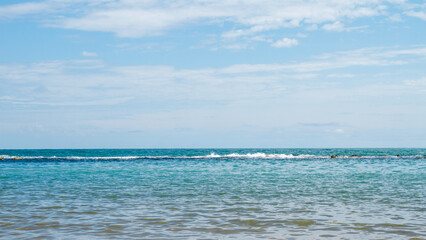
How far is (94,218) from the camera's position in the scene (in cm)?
1269

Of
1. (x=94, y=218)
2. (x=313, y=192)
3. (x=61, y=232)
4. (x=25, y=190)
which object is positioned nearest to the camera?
(x=61, y=232)

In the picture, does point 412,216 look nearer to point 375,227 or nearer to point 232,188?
point 375,227

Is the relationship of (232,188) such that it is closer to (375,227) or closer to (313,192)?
(313,192)

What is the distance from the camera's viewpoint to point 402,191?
19.5 meters

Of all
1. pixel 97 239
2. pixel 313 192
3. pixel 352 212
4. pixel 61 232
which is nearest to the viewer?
pixel 97 239

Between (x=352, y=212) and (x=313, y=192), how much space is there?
18.2ft

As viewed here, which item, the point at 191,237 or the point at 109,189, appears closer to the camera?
the point at 191,237

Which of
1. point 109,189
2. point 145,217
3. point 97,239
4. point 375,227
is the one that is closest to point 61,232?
point 97,239

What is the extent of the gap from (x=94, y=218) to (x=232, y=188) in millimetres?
9535

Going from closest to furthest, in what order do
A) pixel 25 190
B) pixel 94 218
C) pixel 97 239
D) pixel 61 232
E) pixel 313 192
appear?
pixel 97 239
pixel 61 232
pixel 94 218
pixel 313 192
pixel 25 190

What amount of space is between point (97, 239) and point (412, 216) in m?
9.19

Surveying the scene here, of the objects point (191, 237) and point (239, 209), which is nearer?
point (191, 237)

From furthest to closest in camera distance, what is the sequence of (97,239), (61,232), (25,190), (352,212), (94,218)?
(25,190) → (352,212) → (94,218) → (61,232) → (97,239)

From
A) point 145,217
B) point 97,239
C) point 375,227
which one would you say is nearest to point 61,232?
point 97,239
